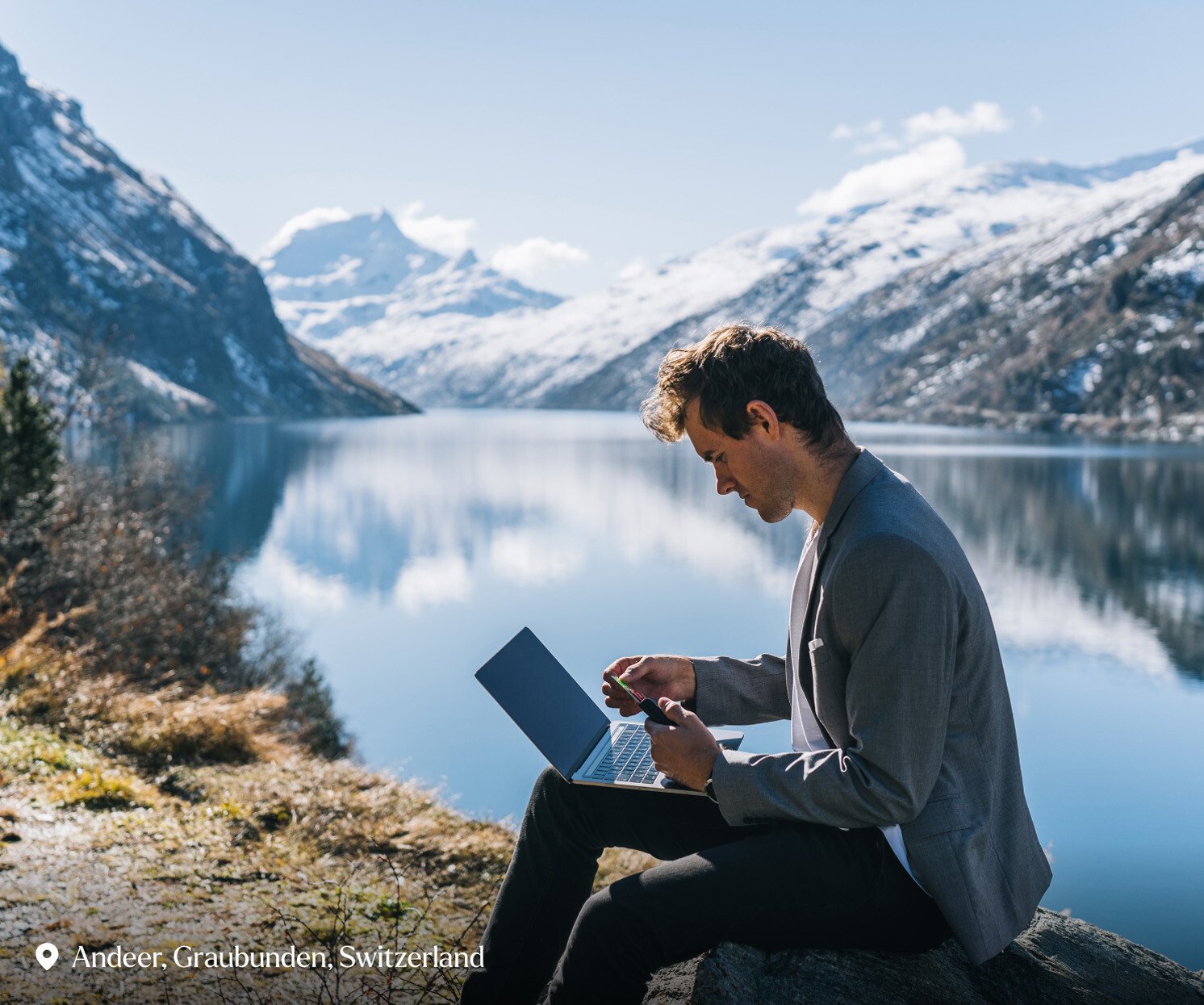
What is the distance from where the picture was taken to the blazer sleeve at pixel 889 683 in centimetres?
263

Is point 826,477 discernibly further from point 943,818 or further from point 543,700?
point 543,700

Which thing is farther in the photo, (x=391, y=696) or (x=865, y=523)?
(x=391, y=696)

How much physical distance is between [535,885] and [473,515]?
46.8 meters

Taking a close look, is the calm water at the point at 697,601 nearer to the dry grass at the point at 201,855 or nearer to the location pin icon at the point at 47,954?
the dry grass at the point at 201,855

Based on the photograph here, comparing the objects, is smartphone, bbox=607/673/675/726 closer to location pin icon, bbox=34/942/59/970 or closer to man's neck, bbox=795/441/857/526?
man's neck, bbox=795/441/857/526

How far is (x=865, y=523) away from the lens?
9.07ft

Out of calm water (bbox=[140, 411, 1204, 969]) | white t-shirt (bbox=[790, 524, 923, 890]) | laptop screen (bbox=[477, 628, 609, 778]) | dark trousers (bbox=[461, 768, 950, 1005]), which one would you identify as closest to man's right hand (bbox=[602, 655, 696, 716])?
laptop screen (bbox=[477, 628, 609, 778])

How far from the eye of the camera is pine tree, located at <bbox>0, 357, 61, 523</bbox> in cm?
1519

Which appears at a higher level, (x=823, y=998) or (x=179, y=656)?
(x=823, y=998)

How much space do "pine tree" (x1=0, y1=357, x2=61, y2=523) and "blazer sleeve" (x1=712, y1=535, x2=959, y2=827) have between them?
49.2ft

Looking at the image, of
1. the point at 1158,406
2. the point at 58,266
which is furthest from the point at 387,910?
the point at 58,266

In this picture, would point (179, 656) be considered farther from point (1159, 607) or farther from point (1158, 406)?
point (1158, 406)

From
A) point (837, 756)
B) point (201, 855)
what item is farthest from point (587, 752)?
point (201, 855)

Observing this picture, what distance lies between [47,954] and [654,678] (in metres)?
2.71
